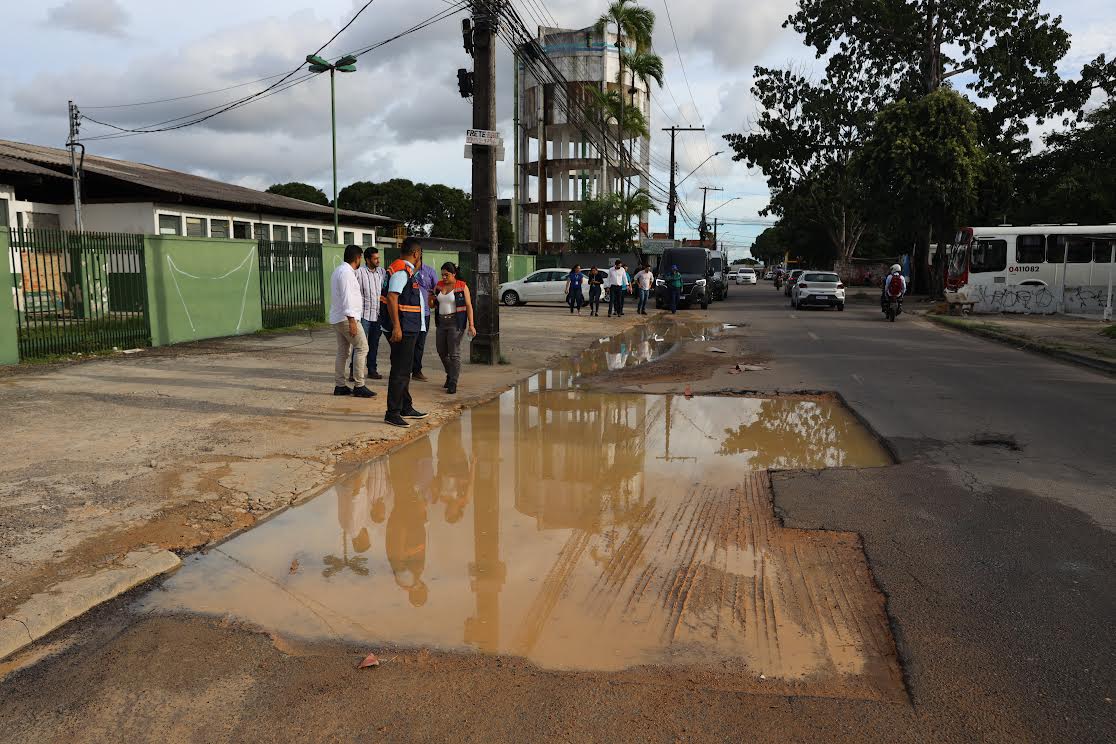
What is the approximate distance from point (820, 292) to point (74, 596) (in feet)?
94.8

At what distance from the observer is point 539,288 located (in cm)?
3186

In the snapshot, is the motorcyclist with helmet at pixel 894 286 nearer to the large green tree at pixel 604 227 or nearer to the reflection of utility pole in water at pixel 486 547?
the reflection of utility pole in water at pixel 486 547

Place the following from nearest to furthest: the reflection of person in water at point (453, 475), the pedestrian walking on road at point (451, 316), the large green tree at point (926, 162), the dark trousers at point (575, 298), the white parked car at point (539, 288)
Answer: the reflection of person in water at point (453, 475) → the pedestrian walking on road at point (451, 316) → the dark trousers at point (575, 298) → the large green tree at point (926, 162) → the white parked car at point (539, 288)

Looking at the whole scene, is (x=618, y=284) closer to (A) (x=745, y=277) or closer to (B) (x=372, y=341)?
(B) (x=372, y=341)

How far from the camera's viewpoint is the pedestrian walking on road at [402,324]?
816 centimetres

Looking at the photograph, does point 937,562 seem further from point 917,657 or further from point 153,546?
point 153,546

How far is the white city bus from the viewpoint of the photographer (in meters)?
25.8

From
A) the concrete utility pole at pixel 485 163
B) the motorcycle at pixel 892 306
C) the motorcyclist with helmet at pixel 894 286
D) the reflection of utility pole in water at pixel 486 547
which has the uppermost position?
the concrete utility pole at pixel 485 163

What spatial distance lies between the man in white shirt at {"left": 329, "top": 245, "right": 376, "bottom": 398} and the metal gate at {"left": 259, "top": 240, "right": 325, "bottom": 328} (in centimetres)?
878

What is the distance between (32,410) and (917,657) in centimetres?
857

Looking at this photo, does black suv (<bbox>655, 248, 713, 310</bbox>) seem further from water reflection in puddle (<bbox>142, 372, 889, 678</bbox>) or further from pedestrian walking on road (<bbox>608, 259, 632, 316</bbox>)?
water reflection in puddle (<bbox>142, 372, 889, 678</bbox>)

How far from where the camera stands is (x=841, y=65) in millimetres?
38625

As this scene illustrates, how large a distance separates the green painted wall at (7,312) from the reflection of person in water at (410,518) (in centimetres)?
724

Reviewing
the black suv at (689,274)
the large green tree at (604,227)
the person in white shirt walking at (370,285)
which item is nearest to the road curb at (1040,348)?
the black suv at (689,274)
